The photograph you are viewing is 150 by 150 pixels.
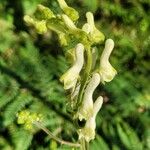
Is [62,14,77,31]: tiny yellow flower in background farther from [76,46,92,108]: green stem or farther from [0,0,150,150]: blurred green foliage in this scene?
[0,0,150,150]: blurred green foliage

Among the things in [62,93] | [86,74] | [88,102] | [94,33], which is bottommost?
[62,93]

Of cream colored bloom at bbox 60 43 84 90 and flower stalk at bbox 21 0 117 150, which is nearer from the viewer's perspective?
flower stalk at bbox 21 0 117 150

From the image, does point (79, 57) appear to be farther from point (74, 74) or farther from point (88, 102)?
point (88, 102)

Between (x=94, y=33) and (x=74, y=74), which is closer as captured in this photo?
(x=94, y=33)

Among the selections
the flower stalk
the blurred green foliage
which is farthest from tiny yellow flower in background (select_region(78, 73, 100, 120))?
the blurred green foliage

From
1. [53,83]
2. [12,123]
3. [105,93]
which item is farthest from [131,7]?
[12,123]

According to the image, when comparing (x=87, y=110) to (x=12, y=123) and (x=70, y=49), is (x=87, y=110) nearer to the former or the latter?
(x=70, y=49)

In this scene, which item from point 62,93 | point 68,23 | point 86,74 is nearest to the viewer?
point 68,23

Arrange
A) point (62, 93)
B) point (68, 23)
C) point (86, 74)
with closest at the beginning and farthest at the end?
point (68, 23) < point (86, 74) < point (62, 93)

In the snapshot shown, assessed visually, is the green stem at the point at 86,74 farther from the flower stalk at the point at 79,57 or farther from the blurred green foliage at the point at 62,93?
the blurred green foliage at the point at 62,93

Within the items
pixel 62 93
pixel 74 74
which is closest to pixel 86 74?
pixel 74 74
